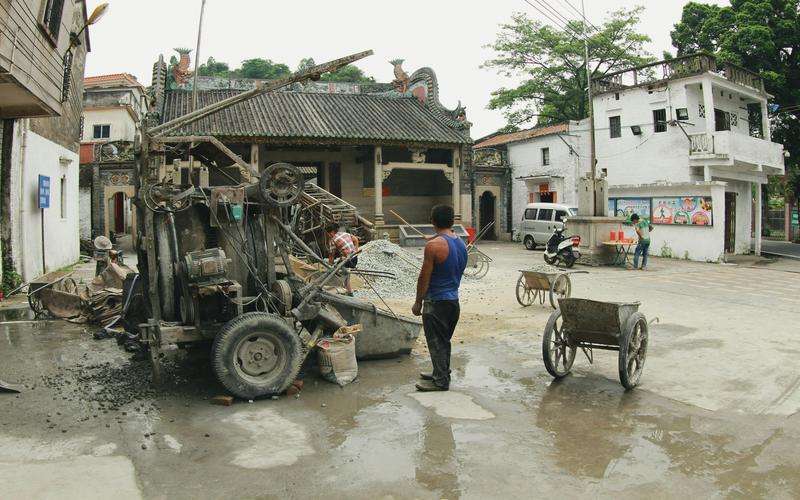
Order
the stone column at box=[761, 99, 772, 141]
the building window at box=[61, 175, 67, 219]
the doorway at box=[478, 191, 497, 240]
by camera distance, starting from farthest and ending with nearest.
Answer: the doorway at box=[478, 191, 497, 240] < the stone column at box=[761, 99, 772, 141] < the building window at box=[61, 175, 67, 219]

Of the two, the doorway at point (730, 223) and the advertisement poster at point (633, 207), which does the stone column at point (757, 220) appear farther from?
the advertisement poster at point (633, 207)

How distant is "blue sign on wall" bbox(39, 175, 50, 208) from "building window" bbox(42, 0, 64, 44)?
352 cm

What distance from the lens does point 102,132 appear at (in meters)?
30.8

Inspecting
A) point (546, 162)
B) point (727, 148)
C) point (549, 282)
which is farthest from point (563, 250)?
point (546, 162)

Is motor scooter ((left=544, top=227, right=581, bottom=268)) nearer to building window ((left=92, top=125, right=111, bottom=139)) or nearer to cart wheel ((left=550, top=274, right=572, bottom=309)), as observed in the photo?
cart wheel ((left=550, top=274, right=572, bottom=309))

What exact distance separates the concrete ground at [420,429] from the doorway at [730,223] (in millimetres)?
17690

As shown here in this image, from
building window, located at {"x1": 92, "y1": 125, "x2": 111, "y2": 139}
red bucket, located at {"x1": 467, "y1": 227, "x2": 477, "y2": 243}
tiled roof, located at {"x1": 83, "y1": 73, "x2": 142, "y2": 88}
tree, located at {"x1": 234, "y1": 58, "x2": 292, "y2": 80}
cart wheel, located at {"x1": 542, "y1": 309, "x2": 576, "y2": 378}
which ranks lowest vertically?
cart wheel, located at {"x1": 542, "y1": 309, "x2": 576, "y2": 378}

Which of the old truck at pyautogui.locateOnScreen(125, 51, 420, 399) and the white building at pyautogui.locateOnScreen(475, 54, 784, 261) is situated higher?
the white building at pyautogui.locateOnScreen(475, 54, 784, 261)

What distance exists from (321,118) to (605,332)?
18.6 metres

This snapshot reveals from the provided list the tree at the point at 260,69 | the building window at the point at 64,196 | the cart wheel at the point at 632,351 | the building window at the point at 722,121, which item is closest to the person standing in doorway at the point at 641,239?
the building window at the point at 722,121

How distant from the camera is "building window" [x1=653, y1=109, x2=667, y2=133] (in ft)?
72.8

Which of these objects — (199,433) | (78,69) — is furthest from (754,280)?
(78,69)

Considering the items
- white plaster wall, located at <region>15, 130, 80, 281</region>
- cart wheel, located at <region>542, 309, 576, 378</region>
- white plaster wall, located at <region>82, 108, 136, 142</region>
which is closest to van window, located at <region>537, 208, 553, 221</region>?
white plaster wall, located at <region>15, 130, 80, 281</region>

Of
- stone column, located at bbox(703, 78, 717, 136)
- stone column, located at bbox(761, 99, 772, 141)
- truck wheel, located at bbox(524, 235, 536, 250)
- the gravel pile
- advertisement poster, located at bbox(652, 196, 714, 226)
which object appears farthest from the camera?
stone column, located at bbox(761, 99, 772, 141)
